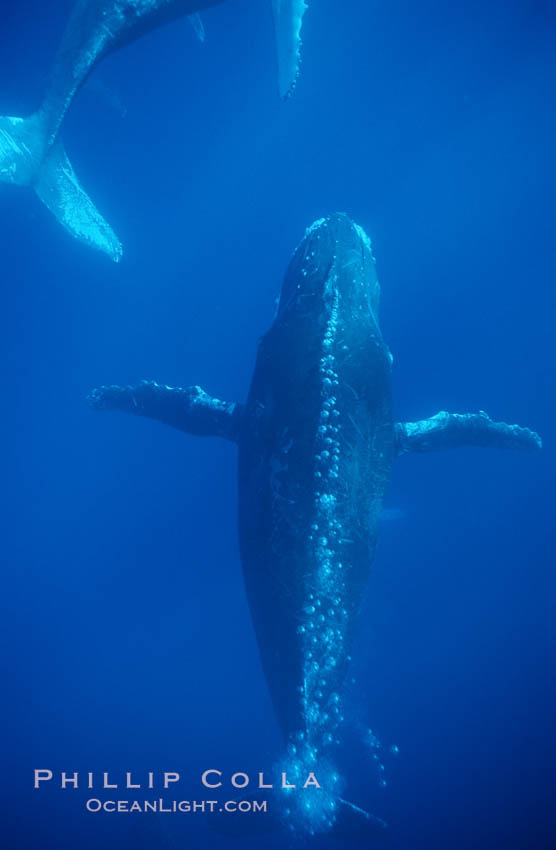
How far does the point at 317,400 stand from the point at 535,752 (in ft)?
53.5

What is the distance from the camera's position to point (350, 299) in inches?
283

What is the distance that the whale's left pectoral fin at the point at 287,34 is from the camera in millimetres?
11000

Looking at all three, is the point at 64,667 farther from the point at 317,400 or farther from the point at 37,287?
the point at 317,400

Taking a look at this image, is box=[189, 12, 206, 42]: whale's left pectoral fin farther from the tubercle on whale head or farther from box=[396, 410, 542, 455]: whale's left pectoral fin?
box=[396, 410, 542, 455]: whale's left pectoral fin

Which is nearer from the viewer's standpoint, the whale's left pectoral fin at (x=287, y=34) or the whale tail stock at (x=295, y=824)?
the whale tail stock at (x=295, y=824)

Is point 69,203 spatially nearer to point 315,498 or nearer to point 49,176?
point 49,176

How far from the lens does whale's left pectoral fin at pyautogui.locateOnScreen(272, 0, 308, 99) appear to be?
11.0 metres

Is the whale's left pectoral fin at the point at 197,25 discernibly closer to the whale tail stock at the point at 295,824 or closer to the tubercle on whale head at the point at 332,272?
the tubercle on whale head at the point at 332,272

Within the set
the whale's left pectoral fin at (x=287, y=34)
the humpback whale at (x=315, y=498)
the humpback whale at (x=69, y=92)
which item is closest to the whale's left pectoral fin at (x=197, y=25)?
the humpback whale at (x=69, y=92)

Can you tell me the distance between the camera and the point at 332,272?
7.04m

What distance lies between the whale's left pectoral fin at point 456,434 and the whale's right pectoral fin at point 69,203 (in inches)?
320

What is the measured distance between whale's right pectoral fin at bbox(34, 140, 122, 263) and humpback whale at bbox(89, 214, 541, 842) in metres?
5.95

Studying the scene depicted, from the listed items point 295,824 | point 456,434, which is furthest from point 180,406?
point 295,824

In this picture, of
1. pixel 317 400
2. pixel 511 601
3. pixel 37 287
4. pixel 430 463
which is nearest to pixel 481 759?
pixel 511 601
